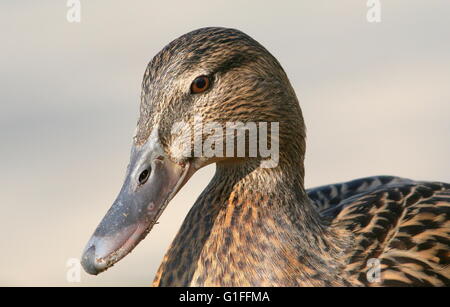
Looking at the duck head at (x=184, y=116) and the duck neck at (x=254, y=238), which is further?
the duck neck at (x=254, y=238)

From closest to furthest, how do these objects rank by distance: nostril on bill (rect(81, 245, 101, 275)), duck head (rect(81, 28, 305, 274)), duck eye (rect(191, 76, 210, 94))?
nostril on bill (rect(81, 245, 101, 275)) → duck head (rect(81, 28, 305, 274)) → duck eye (rect(191, 76, 210, 94))

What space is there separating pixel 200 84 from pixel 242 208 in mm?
605

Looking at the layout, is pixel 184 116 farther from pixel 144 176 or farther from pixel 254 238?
pixel 254 238

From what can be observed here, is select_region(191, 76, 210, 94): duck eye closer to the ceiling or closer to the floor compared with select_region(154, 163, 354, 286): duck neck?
closer to the ceiling

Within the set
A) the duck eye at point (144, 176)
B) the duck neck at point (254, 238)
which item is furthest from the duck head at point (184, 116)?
the duck neck at point (254, 238)

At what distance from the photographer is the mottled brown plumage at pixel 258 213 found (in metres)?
3.79

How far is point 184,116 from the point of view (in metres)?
3.78

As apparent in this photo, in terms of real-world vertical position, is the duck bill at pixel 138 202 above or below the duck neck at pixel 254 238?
above

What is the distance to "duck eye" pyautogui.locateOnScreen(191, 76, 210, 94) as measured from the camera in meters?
3.79

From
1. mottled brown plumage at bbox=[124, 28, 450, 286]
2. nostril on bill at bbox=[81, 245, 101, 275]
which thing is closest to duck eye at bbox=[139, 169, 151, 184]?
mottled brown plumage at bbox=[124, 28, 450, 286]

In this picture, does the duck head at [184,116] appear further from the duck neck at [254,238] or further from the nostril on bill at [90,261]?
the duck neck at [254,238]

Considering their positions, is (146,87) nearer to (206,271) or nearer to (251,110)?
(251,110)

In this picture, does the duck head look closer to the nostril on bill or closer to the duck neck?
the nostril on bill
